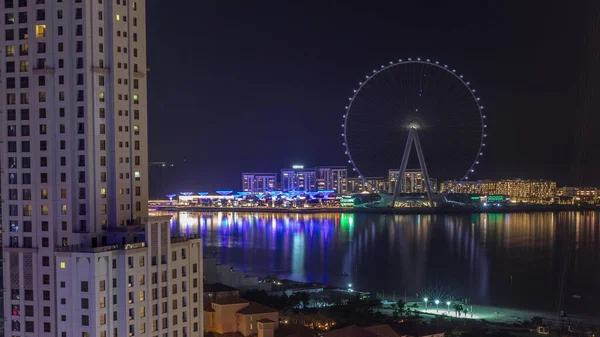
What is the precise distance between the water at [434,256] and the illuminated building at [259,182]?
72.6 ft

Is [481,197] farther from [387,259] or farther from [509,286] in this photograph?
[509,286]

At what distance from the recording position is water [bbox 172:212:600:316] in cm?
1184

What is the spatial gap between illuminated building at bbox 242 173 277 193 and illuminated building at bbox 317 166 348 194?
336 cm

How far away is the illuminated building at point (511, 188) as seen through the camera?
46625 millimetres

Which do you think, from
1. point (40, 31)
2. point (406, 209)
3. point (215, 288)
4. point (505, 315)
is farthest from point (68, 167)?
point (406, 209)

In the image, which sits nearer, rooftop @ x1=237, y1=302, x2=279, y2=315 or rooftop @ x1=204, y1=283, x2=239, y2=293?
rooftop @ x1=237, y1=302, x2=279, y2=315

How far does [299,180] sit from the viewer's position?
162ft

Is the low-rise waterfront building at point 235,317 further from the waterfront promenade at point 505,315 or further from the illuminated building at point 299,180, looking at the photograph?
the illuminated building at point 299,180

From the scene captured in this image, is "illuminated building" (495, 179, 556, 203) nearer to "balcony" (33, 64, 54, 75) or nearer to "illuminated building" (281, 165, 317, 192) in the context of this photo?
"illuminated building" (281, 165, 317, 192)

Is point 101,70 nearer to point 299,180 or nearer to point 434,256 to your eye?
point 434,256

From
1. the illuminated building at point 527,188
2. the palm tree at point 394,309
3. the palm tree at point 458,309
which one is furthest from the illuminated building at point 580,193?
the palm tree at point 394,309

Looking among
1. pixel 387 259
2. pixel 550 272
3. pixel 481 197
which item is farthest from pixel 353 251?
pixel 481 197

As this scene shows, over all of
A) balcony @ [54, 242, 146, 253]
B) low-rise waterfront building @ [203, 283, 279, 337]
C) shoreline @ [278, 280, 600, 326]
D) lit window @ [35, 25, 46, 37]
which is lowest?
shoreline @ [278, 280, 600, 326]

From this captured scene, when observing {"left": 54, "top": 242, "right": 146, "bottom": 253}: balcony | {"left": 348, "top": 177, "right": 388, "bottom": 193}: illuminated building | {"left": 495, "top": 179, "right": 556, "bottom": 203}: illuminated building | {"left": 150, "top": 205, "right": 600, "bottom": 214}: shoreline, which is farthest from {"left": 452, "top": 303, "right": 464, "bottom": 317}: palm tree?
{"left": 495, "top": 179, "right": 556, "bottom": 203}: illuminated building
